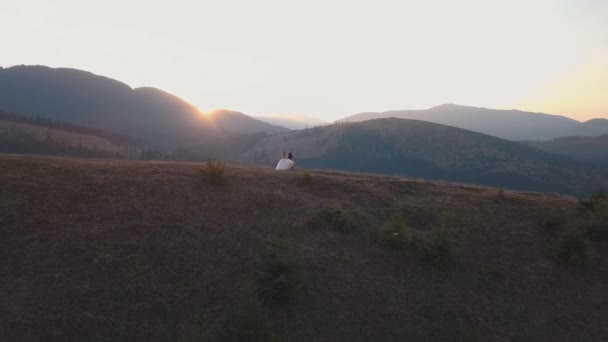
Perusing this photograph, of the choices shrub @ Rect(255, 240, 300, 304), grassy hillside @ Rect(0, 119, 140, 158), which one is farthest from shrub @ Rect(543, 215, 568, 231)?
grassy hillside @ Rect(0, 119, 140, 158)

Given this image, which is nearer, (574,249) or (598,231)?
(574,249)

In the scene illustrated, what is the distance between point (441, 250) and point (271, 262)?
213 inches

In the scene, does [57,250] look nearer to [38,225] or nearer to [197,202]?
[38,225]

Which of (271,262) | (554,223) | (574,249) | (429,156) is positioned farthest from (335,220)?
(429,156)

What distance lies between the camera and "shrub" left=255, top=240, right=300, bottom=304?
29.6 ft

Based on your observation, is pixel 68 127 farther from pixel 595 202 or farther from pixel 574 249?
pixel 574 249

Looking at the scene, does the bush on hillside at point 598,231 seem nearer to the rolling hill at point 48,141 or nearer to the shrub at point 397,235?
the shrub at point 397,235

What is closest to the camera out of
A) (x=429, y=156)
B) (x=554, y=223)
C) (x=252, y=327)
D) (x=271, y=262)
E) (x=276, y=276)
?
(x=252, y=327)

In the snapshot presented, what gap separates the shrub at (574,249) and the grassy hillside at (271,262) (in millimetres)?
44

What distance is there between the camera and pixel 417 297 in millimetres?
10430

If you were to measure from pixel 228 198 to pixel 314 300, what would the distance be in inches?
210

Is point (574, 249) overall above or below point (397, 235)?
below

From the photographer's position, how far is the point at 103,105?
5428 inches

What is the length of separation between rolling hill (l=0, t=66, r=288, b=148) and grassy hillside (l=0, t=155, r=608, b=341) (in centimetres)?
10369
